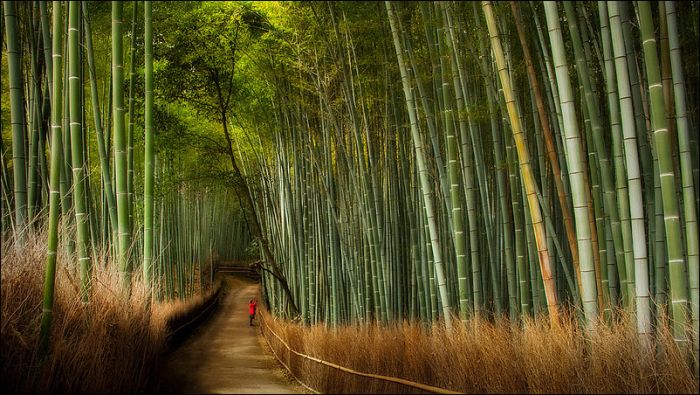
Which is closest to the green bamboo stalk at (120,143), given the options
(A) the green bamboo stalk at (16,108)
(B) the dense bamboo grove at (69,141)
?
(B) the dense bamboo grove at (69,141)

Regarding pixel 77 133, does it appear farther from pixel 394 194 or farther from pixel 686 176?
pixel 394 194

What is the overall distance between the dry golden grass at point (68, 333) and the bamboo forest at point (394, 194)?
0.04ft

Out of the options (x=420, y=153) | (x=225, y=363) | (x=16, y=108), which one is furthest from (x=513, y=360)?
(x=225, y=363)

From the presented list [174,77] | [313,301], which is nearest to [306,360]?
[313,301]

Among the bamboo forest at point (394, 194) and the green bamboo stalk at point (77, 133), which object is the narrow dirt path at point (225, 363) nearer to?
the bamboo forest at point (394, 194)

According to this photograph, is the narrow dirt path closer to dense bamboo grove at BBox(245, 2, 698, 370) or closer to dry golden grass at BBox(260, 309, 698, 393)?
dry golden grass at BBox(260, 309, 698, 393)

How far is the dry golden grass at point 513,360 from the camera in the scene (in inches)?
109

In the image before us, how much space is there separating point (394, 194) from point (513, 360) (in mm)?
3414

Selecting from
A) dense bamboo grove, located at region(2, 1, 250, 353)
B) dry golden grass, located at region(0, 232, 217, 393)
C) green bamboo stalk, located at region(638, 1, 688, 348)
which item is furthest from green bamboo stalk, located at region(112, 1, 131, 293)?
green bamboo stalk, located at region(638, 1, 688, 348)

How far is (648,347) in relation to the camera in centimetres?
281

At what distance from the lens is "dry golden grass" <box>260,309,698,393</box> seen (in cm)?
276

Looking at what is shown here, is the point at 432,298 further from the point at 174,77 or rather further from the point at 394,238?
the point at 174,77

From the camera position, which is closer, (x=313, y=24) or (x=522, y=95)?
(x=522, y=95)

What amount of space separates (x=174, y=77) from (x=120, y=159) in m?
5.18
